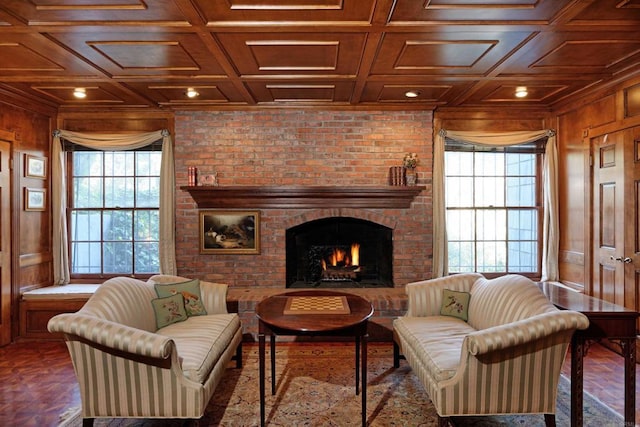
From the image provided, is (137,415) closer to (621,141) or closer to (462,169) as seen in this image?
(462,169)

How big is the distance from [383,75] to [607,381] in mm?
3387

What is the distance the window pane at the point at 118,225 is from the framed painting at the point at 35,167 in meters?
0.84

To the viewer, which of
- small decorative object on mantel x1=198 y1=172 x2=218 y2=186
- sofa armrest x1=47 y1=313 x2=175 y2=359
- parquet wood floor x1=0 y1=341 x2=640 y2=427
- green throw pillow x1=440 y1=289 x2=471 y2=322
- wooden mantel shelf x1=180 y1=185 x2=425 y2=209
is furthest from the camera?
small decorative object on mantel x1=198 y1=172 x2=218 y2=186

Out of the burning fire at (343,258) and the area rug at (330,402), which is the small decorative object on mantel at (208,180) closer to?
the burning fire at (343,258)

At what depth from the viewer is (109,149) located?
5.04 m

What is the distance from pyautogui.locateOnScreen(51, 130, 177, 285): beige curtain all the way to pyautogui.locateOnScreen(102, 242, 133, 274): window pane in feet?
1.46

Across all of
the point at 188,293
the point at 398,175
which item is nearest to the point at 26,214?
the point at 188,293

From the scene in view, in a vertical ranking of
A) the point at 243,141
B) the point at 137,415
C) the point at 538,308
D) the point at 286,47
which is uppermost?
the point at 286,47

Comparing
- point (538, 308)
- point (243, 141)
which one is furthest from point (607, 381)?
point (243, 141)

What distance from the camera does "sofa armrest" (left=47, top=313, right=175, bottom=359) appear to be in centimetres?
227

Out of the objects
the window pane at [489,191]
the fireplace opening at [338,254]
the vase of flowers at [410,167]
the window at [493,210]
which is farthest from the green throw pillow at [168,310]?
the window pane at [489,191]

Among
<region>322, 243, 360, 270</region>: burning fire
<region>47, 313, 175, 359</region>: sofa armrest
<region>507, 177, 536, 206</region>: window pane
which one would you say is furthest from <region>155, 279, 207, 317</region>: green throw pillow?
<region>507, 177, 536, 206</region>: window pane

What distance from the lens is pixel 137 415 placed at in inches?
95.0

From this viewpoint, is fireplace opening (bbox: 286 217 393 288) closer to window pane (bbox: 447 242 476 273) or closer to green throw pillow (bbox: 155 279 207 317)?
window pane (bbox: 447 242 476 273)
